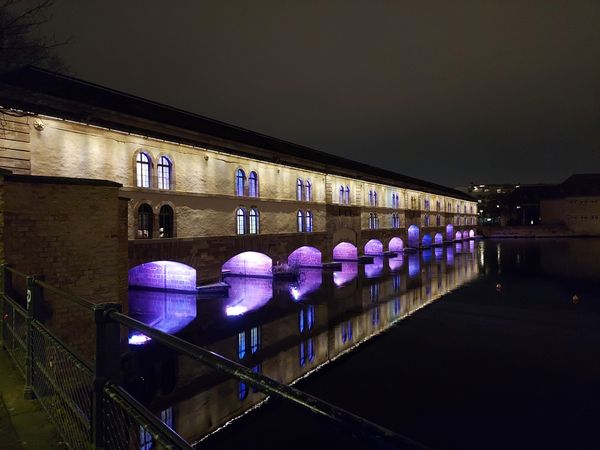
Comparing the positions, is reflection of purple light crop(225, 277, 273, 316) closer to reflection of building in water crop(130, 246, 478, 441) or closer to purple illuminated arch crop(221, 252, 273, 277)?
reflection of building in water crop(130, 246, 478, 441)

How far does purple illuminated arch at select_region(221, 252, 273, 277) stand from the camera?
23.5 metres

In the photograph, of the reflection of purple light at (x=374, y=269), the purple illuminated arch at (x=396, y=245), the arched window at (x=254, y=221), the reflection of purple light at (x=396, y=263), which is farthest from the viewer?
the purple illuminated arch at (x=396, y=245)

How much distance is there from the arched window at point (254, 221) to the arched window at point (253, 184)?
2.79ft

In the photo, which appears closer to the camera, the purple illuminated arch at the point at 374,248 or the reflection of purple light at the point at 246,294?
the reflection of purple light at the point at 246,294

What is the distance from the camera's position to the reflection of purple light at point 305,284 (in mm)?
19830

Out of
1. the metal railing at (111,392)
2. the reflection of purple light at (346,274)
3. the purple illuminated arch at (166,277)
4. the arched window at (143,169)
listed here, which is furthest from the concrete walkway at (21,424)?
the reflection of purple light at (346,274)

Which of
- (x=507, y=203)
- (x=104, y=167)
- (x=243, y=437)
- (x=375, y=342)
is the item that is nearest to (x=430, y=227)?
(x=375, y=342)

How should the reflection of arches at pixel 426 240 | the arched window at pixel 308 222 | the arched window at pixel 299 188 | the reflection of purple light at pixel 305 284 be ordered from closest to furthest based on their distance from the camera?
the reflection of purple light at pixel 305 284 → the arched window at pixel 299 188 → the arched window at pixel 308 222 → the reflection of arches at pixel 426 240

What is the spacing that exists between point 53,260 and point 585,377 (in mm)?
12913

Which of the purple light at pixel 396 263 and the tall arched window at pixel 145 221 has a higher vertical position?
the tall arched window at pixel 145 221

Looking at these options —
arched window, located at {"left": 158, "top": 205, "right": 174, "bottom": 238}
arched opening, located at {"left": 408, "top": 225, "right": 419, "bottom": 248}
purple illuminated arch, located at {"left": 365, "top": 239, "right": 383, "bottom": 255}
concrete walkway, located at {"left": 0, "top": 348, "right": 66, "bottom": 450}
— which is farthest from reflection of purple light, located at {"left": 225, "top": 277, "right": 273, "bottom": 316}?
arched opening, located at {"left": 408, "top": 225, "right": 419, "bottom": 248}

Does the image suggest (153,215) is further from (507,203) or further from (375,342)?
(507,203)

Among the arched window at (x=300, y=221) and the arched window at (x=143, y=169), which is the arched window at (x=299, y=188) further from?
the arched window at (x=143, y=169)

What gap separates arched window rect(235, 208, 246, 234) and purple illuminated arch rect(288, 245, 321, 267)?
758cm
